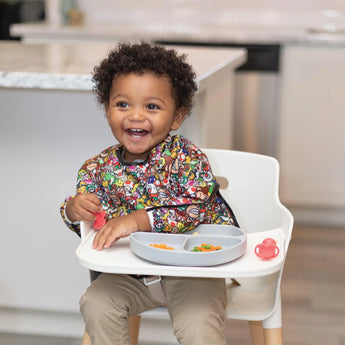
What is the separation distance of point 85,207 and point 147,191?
146mm

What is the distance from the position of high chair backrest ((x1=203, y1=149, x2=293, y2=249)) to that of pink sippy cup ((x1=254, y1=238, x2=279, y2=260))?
328 millimetres

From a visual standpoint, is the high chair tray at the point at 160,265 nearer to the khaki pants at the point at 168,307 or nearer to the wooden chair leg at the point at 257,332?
the khaki pants at the point at 168,307

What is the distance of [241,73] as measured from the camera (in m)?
3.38

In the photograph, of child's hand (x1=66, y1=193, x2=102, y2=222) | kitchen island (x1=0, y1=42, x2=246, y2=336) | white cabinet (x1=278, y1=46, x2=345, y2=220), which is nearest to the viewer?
child's hand (x1=66, y1=193, x2=102, y2=222)

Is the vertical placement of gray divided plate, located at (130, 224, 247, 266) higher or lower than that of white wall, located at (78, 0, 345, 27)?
lower

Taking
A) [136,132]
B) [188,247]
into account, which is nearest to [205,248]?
[188,247]

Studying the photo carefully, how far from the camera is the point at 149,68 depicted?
1.37 meters

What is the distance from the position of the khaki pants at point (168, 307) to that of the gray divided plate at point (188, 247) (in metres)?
0.12

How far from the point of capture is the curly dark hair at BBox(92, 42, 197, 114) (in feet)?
4.49

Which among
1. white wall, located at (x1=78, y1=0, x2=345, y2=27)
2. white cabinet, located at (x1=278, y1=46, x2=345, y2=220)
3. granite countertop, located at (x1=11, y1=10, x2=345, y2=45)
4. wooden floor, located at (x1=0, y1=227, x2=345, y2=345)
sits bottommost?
wooden floor, located at (x1=0, y1=227, x2=345, y2=345)

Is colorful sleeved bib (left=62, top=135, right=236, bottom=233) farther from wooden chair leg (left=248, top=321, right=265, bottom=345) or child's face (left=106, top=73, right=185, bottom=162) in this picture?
wooden chair leg (left=248, top=321, right=265, bottom=345)

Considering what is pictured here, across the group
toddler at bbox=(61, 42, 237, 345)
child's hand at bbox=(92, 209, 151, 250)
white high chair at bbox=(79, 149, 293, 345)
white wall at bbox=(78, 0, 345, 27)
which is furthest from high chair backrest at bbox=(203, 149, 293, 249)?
white wall at bbox=(78, 0, 345, 27)

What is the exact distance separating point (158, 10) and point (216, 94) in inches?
56.4

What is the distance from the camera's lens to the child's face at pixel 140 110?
4.45 ft
